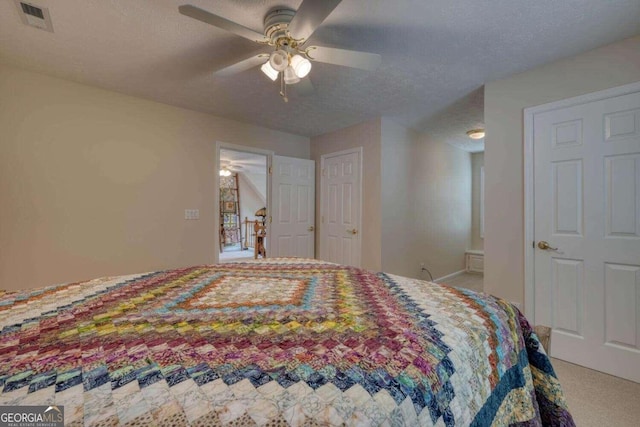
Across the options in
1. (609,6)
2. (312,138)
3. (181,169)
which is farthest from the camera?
(312,138)

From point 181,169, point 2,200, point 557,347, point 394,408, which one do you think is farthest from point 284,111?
point 557,347

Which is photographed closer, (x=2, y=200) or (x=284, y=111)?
(x=2, y=200)

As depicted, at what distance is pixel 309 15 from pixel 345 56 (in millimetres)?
410

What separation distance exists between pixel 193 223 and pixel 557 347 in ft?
12.4

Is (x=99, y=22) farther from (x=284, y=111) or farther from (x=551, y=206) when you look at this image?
(x=551, y=206)

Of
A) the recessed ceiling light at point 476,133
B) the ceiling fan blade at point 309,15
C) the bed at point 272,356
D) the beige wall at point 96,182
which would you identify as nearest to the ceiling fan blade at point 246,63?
the ceiling fan blade at point 309,15

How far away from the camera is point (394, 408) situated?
55 cm

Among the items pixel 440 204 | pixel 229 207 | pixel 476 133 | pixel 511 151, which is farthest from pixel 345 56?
pixel 229 207

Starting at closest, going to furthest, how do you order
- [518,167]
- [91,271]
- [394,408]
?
[394,408]
[518,167]
[91,271]

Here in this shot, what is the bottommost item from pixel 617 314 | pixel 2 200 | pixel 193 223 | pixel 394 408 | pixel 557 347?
pixel 557 347

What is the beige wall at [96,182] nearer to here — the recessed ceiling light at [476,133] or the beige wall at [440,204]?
the beige wall at [440,204]

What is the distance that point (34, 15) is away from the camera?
1711 mm

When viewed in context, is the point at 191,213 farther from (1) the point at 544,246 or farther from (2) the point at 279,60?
(1) the point at 544,246

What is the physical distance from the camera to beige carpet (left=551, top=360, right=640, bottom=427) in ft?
5.12
